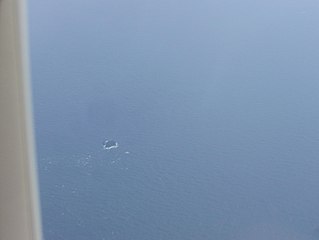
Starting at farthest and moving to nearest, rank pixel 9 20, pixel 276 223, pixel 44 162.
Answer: pixel 276 223 < pixel 44 162 < pixel 9 20

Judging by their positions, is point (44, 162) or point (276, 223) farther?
point (276, 223)

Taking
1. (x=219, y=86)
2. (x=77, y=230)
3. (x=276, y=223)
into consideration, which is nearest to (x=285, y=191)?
(x=276, y=223)

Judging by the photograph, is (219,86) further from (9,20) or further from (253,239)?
(9,20)

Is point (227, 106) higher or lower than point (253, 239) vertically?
higher

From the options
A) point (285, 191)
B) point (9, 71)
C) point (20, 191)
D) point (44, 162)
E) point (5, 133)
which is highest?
point (9, 71)

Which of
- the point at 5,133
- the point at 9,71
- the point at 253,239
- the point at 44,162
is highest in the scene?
the point at 9,71

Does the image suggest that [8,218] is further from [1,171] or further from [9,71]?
[9,71]

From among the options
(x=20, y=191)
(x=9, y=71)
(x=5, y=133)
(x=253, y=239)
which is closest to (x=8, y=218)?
(x=20, y=191)

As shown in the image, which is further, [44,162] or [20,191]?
[44,162]

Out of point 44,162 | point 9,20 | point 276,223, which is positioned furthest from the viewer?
point 276,223
